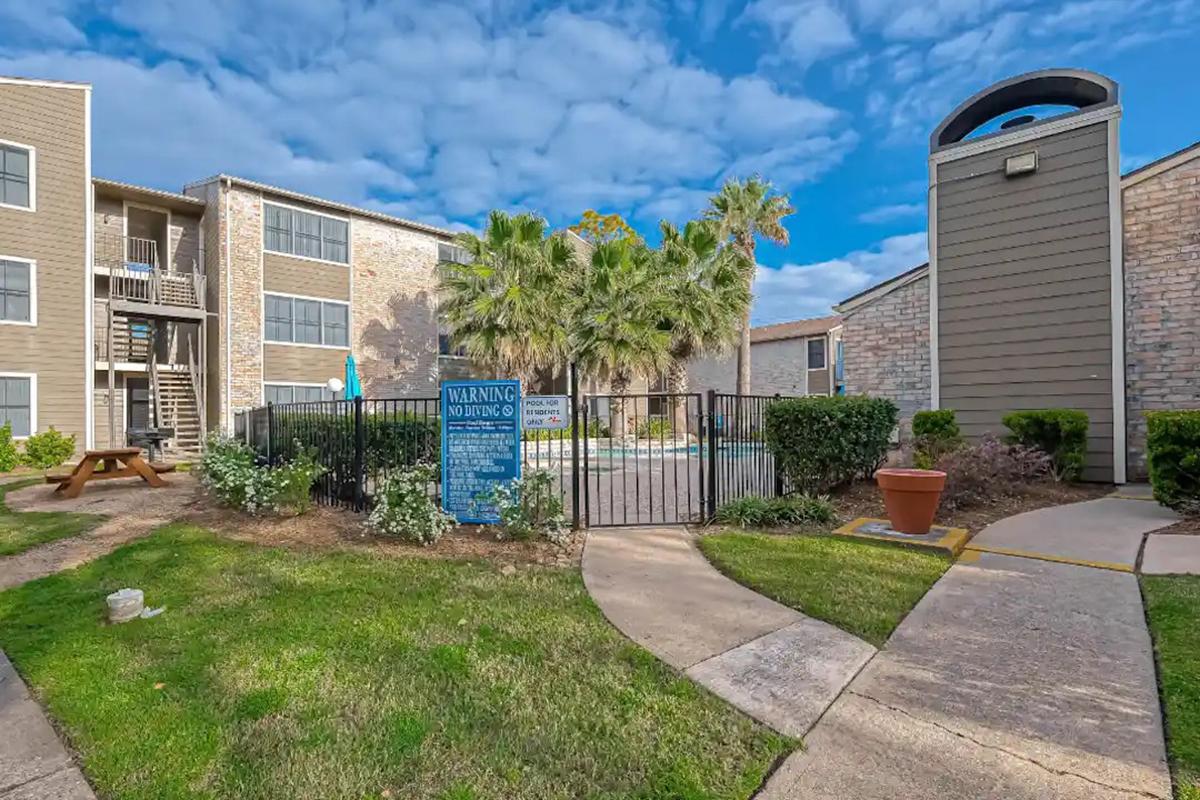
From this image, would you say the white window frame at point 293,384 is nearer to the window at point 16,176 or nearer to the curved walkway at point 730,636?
the window at point 16,176

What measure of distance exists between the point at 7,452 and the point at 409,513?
14.5 metres

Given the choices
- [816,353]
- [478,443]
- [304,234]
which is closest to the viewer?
[478,443]

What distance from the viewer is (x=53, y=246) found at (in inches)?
636

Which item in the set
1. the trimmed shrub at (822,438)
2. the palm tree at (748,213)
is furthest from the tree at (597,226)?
the trimmed shrub at (822,438)

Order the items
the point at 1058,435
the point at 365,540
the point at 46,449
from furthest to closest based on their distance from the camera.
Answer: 1. the point at 46,449
2. the point at 1058,435
3. the point at 365,540

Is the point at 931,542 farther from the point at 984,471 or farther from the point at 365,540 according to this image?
the point at 365,540

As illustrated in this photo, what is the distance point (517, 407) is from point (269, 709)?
412 cm

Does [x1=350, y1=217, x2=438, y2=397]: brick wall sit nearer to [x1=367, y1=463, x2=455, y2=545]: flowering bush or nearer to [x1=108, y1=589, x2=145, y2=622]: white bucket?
[x1=367, y1=463, x2=455, y2=545]: flowering bush

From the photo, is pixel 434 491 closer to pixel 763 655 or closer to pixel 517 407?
pixel 517 407

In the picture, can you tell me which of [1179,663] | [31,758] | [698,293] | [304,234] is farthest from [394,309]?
[1179,663]

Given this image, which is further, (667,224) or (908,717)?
(667,224)

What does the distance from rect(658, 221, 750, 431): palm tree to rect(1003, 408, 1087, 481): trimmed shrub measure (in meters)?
12.0

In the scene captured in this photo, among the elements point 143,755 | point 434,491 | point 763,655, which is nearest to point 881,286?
point 434,491

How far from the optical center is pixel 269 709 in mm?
2867
